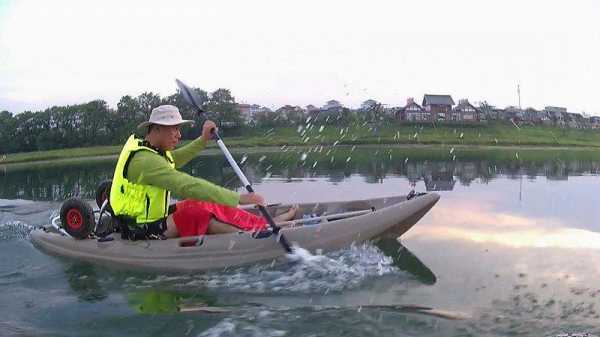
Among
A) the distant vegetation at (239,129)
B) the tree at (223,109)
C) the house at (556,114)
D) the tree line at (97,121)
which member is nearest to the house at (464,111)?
the distant vegetation at (239,129)

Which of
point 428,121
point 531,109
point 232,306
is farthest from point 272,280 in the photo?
point 531,109

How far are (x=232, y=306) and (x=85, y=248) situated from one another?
3.27 m

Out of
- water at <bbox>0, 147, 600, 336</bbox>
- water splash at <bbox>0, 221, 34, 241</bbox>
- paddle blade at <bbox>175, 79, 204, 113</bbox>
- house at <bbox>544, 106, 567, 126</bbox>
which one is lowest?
water at <bbox>0, 147, 600, 336</bbox>

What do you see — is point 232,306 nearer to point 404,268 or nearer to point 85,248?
point 404,268

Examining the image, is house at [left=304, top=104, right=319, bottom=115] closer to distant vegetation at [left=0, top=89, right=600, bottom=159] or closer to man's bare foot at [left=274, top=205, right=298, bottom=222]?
distant vegetation at [left=0, top=89, right=600, bottom=159]

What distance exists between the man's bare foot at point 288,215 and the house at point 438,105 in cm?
7289

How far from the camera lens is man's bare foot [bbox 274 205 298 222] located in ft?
29.5

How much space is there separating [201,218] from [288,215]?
160 centimetres

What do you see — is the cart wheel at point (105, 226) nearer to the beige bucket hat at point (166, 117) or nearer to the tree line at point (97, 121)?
the beige bucket hat at point (166, 117)

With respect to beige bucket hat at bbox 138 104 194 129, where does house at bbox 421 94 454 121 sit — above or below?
above

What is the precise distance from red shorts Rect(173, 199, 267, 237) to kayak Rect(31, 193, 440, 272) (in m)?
0.32

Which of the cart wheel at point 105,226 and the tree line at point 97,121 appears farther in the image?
the tree line at point 97,121

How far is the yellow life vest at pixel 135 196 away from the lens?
24.9 ft

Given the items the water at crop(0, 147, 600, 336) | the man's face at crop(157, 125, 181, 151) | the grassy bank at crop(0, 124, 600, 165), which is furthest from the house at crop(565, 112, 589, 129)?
the man's face at crop(157, 125, 181, 151)
